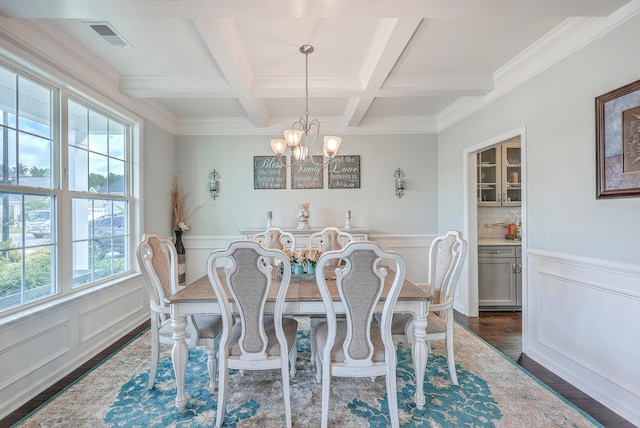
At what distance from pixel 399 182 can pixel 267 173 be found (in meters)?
2.00

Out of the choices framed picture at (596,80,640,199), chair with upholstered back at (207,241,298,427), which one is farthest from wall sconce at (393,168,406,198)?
Result: chair with upholstered back at (207,241,298,427)

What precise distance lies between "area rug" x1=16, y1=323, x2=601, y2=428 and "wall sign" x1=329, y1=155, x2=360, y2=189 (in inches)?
100

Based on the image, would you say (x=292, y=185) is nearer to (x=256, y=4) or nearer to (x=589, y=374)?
(x=256, y=4)

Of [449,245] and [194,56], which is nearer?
[449,245]

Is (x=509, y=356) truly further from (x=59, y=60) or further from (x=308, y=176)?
(x=59, y=60)

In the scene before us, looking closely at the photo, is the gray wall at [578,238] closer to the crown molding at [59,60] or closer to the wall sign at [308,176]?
the wall sign at [308,176]

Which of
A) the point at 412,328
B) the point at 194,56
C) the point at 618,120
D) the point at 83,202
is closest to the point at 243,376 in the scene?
the point at 412,328

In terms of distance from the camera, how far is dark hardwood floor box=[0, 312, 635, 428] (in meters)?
1.77

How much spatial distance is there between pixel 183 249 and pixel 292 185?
1852mm

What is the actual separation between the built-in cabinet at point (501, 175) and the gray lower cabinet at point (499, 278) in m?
0.72

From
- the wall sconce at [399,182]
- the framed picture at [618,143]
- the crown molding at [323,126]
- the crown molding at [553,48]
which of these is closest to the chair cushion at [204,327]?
the framed picture at [618,143]

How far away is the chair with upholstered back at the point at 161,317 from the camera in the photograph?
1.90m

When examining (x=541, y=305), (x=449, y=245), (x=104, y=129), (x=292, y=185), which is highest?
(x=104, y=129)

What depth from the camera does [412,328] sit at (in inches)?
73.9
